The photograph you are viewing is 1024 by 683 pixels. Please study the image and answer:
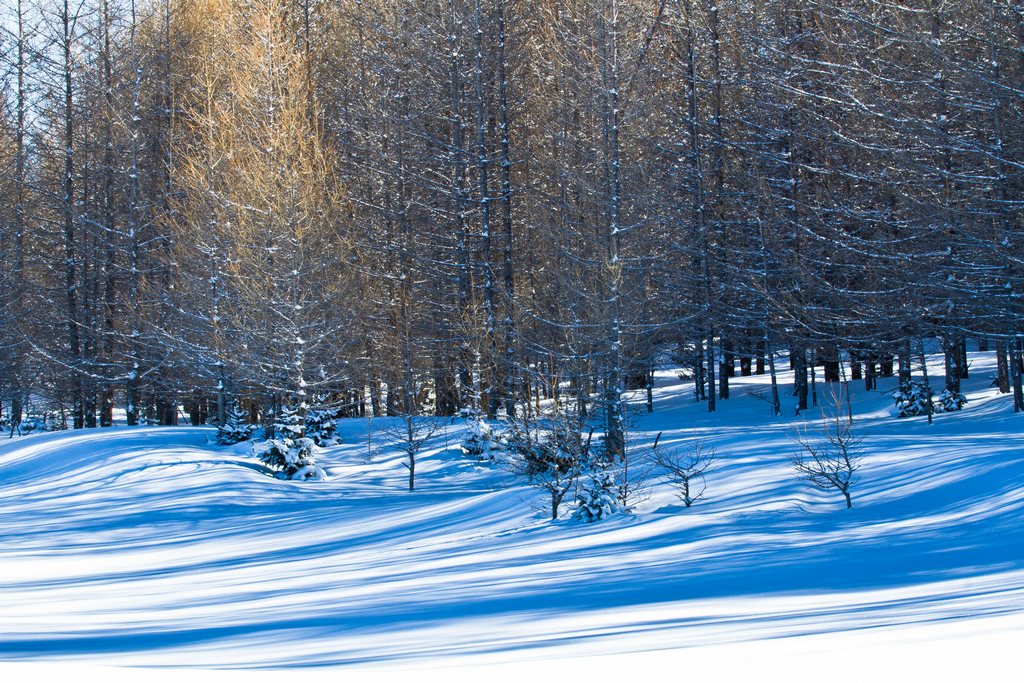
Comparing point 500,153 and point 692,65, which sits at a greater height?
point 692,65

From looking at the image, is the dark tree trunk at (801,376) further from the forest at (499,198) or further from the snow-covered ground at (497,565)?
the snow-covered ground at (497,565)

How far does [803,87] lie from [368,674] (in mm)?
23550

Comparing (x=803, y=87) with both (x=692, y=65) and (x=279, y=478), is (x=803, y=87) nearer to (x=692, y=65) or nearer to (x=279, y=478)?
(x=692, y=65)

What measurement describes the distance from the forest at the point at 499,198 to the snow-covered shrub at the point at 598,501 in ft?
7.94

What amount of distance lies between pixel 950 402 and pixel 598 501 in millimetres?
13658

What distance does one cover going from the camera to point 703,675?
143 inches

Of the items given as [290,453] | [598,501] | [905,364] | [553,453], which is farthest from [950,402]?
[290,453]

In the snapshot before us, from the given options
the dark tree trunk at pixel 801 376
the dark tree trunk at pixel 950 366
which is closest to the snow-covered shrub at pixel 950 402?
the dark tree trunk at pixel 950 366

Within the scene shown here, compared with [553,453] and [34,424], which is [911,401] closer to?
[553,453]

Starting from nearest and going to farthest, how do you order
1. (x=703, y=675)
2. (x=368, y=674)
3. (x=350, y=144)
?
1. (x=703, y=675)
2. (x=368, y=674)
3. (x=350, y=144)

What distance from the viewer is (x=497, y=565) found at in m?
8.41

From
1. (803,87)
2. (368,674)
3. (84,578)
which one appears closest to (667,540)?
(368,674)

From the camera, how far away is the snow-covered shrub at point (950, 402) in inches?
819

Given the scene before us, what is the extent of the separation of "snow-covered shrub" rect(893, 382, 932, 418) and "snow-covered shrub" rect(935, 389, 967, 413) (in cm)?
50
